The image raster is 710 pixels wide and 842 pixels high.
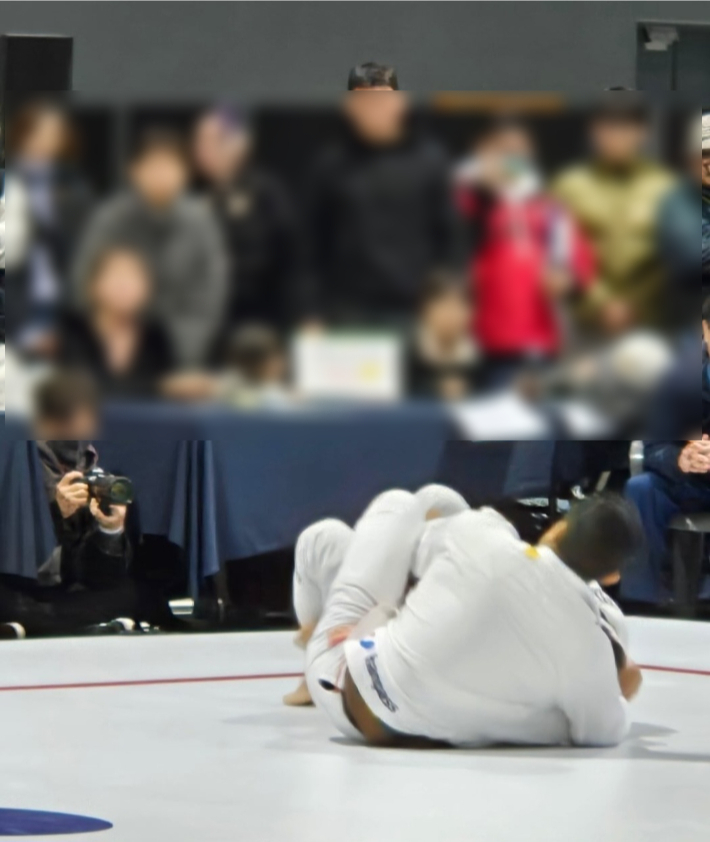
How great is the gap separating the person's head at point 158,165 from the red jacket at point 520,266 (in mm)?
294

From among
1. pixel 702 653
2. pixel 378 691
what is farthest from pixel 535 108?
pixel 702 653

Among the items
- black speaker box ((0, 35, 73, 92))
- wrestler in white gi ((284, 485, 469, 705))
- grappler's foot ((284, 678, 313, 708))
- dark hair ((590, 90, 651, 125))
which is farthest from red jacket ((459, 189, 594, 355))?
black speaker box ((0, 35, 73, 92))

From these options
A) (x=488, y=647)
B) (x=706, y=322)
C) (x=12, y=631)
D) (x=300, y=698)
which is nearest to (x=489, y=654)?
(x=488, y=647)

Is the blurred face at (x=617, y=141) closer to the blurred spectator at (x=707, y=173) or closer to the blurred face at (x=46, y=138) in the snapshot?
the blurred spectator at (x=707, y=173)

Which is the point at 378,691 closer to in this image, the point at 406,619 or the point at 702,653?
the point at 406,619

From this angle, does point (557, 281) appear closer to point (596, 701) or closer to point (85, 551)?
point (596, 701)

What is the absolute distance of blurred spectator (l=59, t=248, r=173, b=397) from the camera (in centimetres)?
172

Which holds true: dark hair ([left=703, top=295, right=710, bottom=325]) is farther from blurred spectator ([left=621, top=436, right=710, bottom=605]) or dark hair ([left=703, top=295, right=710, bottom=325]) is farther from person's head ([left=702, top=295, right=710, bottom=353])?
blurred spectator ([left=621, top=436, right=710, bottom=605])

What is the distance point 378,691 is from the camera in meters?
3.46

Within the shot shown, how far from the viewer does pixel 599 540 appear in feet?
11.2

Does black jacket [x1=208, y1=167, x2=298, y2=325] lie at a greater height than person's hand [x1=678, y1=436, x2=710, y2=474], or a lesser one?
greater

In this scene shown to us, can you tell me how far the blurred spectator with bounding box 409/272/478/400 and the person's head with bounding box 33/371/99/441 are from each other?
349mm

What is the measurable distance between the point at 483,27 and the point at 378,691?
5263 mm

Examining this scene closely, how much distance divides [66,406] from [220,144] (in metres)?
0.34
